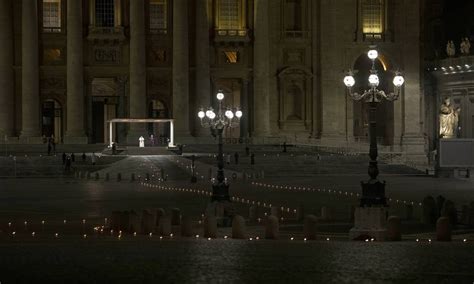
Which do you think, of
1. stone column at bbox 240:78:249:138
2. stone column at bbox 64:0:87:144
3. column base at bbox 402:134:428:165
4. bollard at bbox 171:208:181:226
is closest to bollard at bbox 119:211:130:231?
bollard at bbox 171:208:181:226

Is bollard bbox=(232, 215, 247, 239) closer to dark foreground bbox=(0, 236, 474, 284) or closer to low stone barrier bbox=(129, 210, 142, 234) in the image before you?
dark foreground bbox=(0, 236, 474, 284)

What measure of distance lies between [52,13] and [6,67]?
6647mm

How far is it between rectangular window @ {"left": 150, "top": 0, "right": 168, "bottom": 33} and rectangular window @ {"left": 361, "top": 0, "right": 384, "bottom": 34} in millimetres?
17143

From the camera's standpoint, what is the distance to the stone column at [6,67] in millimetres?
83312

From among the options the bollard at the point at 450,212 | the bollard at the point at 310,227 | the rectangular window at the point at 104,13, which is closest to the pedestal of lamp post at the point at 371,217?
the bollard at the point at 310,227

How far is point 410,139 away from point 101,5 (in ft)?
94.6

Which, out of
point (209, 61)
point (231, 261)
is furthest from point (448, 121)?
point (231, 261)

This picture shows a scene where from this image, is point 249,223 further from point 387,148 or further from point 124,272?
point 387,148

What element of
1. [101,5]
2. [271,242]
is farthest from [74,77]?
[271,242]

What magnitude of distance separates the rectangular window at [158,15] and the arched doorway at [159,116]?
6598 millimetres

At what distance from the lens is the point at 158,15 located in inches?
3455

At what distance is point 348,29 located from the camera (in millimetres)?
84812

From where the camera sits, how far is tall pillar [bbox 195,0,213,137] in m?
84.7

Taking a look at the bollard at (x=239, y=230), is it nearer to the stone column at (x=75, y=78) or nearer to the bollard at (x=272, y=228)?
the bollard at (x=272, y=228)
